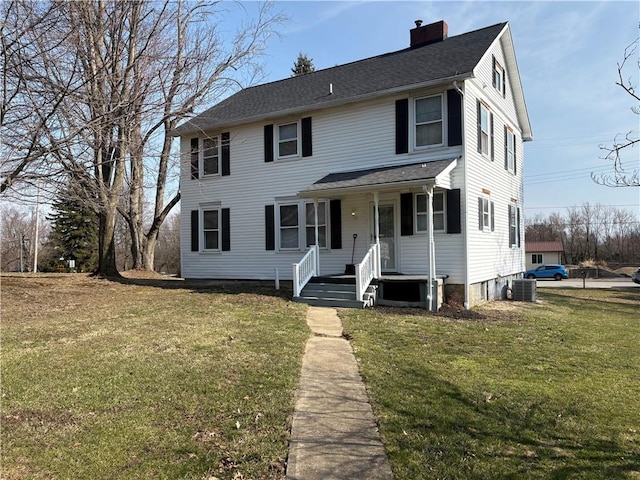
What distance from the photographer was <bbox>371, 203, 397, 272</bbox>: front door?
1243cm

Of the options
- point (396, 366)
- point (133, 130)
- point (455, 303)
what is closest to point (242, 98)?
point (133, 130)

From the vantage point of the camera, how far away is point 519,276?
55.6 feet

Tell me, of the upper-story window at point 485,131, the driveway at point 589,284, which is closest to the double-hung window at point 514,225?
the upper-story window at point 485,131

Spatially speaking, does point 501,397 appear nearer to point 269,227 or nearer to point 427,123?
point 427,123

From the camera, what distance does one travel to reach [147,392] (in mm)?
4500

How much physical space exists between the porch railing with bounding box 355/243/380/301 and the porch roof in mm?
1588

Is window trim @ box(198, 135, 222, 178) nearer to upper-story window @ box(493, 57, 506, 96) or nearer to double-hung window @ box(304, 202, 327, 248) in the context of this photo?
double-hung window @ box(304, 202, 327, 248)

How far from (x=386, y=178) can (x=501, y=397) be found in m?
7.28

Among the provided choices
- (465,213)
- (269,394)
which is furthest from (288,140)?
(269,394)

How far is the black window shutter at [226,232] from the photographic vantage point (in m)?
15.4

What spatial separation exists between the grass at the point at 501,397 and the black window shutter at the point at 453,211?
298cm

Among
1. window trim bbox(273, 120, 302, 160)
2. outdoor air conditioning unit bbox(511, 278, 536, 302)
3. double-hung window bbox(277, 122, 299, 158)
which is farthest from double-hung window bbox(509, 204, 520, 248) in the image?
double-hung window bbox(277, 122, 299, 158)

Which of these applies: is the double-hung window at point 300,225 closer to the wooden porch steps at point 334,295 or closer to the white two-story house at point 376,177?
the white two-story house at point 376,177

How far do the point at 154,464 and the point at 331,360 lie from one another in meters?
3.07
